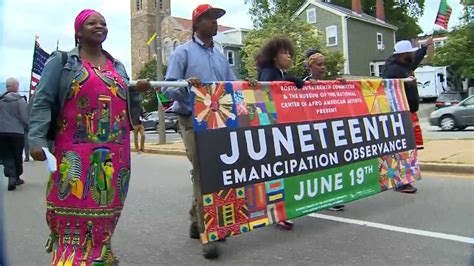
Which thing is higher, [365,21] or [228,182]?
[365,21]

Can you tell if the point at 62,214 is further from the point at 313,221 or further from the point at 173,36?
the point at 173,36

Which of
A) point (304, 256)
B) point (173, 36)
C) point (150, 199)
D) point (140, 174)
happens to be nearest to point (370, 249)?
point (304, 256)

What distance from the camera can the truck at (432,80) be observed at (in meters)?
37.7

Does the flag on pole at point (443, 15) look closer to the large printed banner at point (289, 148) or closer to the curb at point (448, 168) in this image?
the curb at point (448, 168)

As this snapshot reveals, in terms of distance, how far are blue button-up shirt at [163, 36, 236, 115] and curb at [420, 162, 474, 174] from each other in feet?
15.7

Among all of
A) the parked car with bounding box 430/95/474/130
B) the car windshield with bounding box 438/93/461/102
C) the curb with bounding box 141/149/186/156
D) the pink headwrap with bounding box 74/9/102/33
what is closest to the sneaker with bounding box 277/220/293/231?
the pink headwrap with bounding box 74/9/102/33

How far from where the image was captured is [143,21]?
6581 cm

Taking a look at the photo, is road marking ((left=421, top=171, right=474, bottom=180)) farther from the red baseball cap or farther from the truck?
the truck

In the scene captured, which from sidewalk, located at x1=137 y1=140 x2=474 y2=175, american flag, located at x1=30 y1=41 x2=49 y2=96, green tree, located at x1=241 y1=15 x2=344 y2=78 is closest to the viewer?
sidewalk, located at x1=137 y1=140 x2=474 y2=175

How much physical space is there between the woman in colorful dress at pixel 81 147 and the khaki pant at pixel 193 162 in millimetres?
880

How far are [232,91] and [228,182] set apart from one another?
75 centimetres

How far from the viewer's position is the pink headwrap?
3.15 m

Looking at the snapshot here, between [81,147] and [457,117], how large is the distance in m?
17.1

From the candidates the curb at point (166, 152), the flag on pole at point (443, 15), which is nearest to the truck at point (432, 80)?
the flag on pole at point (443, 15)
